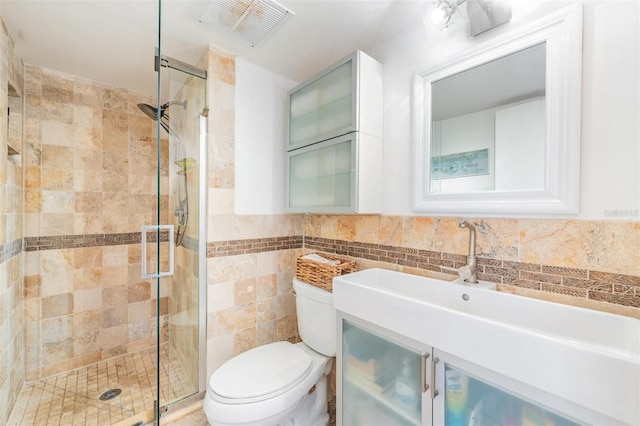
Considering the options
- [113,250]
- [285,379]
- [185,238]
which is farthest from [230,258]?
[113,250]

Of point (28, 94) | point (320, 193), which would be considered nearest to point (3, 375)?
point (28, 94)

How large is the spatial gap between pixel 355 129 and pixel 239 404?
137cm

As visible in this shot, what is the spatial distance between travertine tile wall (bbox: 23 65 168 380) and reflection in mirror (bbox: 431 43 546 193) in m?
2.28

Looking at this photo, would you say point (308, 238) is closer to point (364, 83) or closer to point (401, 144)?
Answer: point (401, 144)

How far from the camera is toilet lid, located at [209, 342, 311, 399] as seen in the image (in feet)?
4.06

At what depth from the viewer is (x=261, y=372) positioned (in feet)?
4.46

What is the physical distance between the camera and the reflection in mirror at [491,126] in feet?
3.38

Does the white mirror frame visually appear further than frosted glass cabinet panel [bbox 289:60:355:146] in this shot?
No

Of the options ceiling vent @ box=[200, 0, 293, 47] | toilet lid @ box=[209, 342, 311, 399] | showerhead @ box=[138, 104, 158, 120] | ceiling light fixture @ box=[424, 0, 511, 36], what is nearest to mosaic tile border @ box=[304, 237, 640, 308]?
toilet lid @ box=[209, 342, 311, 399]

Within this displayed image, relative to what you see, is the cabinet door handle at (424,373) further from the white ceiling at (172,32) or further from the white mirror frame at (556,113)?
the white ceiling at (172,32)

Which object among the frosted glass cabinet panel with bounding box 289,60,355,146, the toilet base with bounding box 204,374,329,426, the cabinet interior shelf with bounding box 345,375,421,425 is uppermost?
the frosted glass cabinet panel with bounding box 289,60,355,146

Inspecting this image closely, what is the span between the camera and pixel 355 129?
1.41m

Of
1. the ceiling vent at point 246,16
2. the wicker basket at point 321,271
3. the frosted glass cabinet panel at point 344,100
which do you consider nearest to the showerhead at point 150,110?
the ceiling vent at point 246,16

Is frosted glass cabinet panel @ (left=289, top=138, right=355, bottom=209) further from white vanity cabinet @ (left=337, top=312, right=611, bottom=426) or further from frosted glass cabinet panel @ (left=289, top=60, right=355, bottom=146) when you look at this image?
white vanity cabinet @ (left=337, top=312, right=611, bottom=426)
